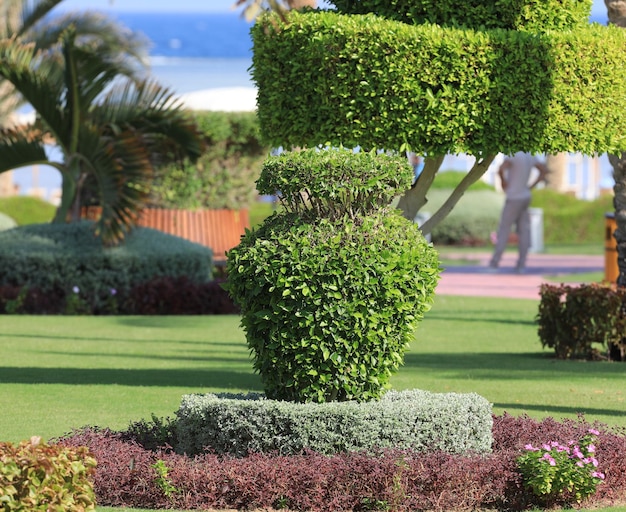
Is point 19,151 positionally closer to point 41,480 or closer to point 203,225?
point 203,225

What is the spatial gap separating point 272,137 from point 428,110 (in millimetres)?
1283

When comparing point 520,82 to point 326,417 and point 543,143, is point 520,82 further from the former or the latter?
point 326,417

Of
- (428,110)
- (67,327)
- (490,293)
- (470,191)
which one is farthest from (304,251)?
(470,191)

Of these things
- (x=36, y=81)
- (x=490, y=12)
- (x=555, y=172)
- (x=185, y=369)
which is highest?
(x=36, y=81)

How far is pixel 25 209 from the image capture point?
30.8 m

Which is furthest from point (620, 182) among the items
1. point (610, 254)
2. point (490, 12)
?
point (610, 254)

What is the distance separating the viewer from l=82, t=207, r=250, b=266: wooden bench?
2175cm

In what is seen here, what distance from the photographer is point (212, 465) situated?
20.4 ft

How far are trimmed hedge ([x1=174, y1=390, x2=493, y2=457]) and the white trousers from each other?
679 inches

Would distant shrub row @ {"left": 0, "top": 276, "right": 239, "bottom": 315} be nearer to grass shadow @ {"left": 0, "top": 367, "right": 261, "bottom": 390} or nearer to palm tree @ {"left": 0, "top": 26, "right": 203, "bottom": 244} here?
palm tree @ {"left": 0, "top": 26, "right": 203, "bottom": 244}

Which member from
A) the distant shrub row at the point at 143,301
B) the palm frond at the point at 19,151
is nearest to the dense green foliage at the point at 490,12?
the distant shrub row at the point at 143,301

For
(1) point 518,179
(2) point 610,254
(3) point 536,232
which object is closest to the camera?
(2) point 610,254

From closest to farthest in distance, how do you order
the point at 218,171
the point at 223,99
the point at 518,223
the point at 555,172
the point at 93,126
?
the point at 93,126 < the point at 218,171 < the point at 518,223 < the point at 223,99 < the point at 555,172

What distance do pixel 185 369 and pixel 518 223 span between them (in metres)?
13.9
